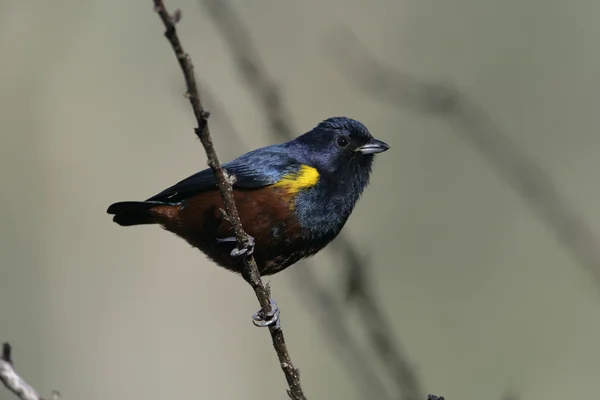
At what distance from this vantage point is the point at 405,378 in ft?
10.1

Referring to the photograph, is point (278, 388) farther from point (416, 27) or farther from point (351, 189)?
point (416, 27)

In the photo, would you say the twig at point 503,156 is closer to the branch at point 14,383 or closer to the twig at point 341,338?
the twig at point 341,338

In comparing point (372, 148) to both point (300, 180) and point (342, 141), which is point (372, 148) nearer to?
point (342, 141)

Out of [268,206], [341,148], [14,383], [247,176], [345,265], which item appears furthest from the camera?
[341,148]

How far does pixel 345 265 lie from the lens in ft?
12.5

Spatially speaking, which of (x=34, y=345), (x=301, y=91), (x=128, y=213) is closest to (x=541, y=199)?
(x=128, y=213)

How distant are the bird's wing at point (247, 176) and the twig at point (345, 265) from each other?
0.18 m

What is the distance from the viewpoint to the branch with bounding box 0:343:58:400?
200cm

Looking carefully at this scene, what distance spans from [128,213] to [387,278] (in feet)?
10.9

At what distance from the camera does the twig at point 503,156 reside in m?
3.24

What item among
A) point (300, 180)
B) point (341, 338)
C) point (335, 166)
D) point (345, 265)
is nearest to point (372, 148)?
point (335, 166)

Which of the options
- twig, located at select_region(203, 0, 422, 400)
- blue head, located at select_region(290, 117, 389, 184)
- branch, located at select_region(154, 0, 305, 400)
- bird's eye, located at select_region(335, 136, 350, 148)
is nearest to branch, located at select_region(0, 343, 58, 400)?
branch, located at select_region(154, 0, 305, 400)

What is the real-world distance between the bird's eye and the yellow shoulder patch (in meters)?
0.40

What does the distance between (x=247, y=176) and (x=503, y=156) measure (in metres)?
1.38
